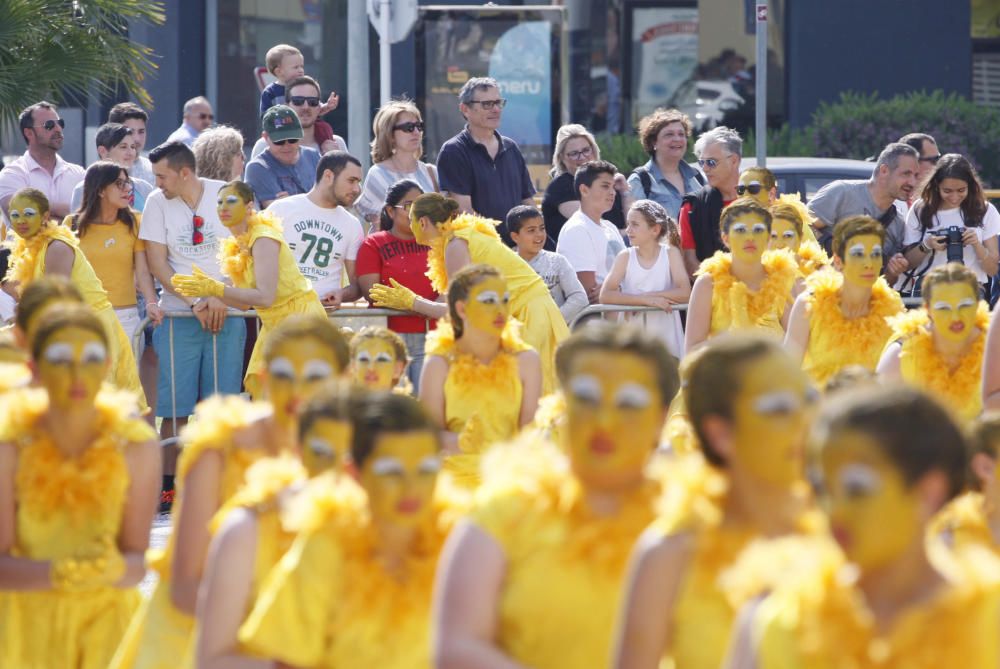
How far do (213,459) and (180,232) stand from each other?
513 cm

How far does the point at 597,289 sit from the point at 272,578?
20.3ft

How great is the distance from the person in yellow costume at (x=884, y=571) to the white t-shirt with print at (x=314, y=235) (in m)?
6.67

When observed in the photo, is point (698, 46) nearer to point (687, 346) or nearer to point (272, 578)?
point (687, 346)

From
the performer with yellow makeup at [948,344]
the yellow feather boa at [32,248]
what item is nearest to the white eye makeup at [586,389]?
the performer with yellow makeup at [948,344]

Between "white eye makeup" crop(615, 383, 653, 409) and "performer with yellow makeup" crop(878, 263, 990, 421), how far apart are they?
3.74 meters

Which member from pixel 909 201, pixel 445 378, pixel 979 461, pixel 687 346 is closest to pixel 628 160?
pixel 909 201

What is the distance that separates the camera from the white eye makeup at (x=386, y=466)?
11.2 feet

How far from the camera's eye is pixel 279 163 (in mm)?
9898

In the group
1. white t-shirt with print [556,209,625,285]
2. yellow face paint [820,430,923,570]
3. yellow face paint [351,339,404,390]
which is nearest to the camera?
yellow face paint [820,430,923,570]

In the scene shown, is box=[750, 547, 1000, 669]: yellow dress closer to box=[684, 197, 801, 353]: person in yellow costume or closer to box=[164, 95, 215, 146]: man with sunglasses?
box=[684, 197, 801, 353]: person in yellow costume

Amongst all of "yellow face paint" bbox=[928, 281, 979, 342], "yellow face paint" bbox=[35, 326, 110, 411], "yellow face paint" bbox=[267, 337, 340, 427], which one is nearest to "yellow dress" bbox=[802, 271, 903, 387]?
"yellow face paint" bbox=[928, 281, 979, 342]

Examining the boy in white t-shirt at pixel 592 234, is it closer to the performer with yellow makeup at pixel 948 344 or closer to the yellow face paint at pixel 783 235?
the yellow face paint at pixel 783 235

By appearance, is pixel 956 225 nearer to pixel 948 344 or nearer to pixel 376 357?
pixel 948 344

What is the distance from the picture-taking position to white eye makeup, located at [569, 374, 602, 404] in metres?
3.18
